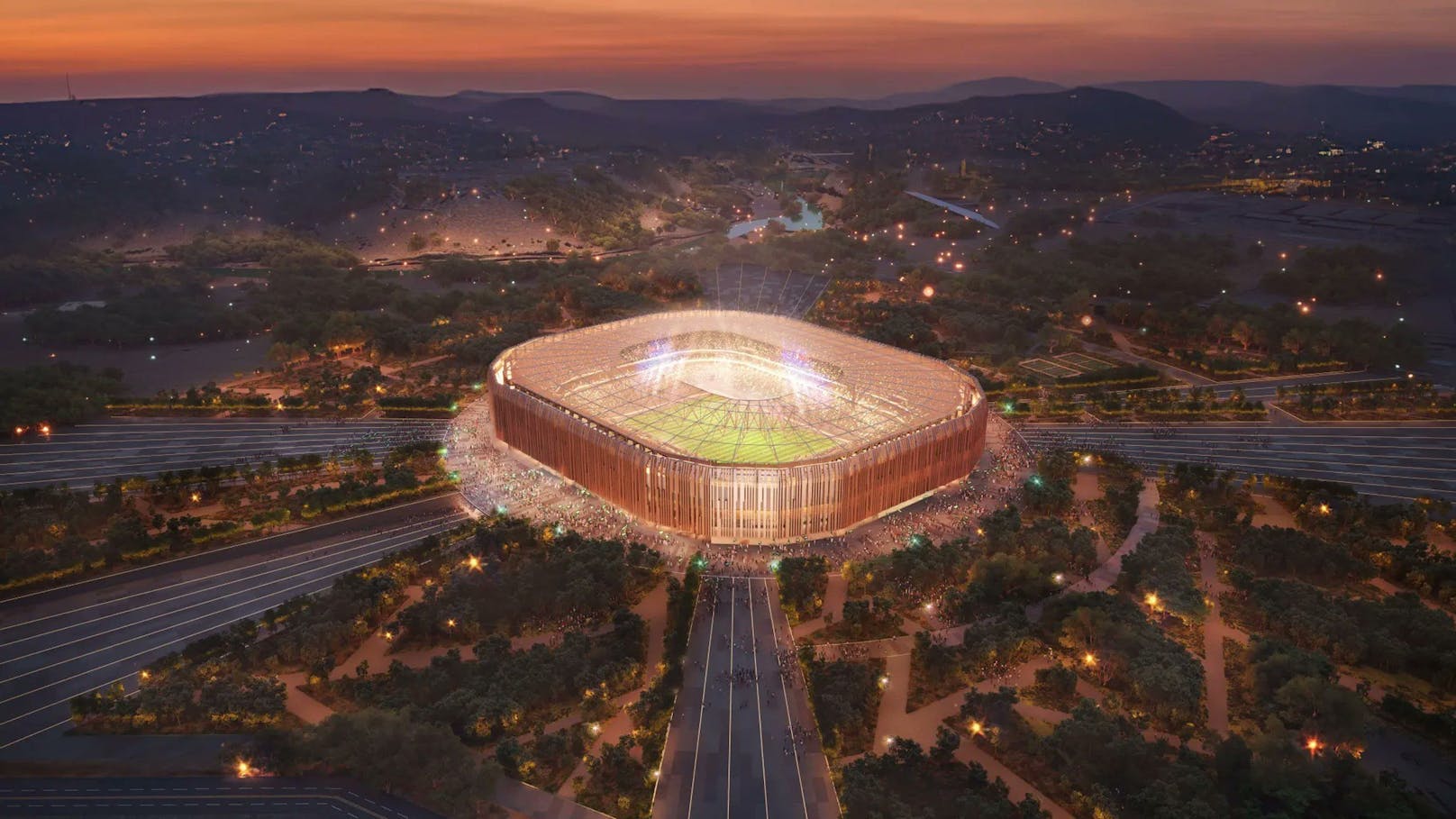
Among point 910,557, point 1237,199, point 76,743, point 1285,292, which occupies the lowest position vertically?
point 76,743

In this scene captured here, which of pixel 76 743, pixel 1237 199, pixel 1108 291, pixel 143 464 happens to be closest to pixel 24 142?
pixel 143 464

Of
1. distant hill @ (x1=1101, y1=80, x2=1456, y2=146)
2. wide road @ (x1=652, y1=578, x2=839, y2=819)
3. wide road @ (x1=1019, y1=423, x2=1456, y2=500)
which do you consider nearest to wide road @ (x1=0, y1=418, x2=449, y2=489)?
wide road @ (x1=652, y1=578, x2=839, y2=819)

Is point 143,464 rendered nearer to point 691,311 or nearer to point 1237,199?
point 691,311

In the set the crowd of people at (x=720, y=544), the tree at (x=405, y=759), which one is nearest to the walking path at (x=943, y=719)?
the crowd of people at (x=720, y=544)

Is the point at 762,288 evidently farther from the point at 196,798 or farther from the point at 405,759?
the point at 196,798

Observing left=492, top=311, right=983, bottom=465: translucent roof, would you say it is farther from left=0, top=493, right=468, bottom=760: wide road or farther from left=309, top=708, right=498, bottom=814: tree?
left=309, top=708, right=498, bottom=814: tree

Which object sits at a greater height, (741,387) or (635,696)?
(741,387)

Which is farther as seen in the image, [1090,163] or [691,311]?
[1090,163]

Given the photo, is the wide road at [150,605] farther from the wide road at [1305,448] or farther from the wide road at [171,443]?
the wide road at [1305,448]

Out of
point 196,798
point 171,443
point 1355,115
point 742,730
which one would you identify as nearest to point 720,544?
point 742,730
